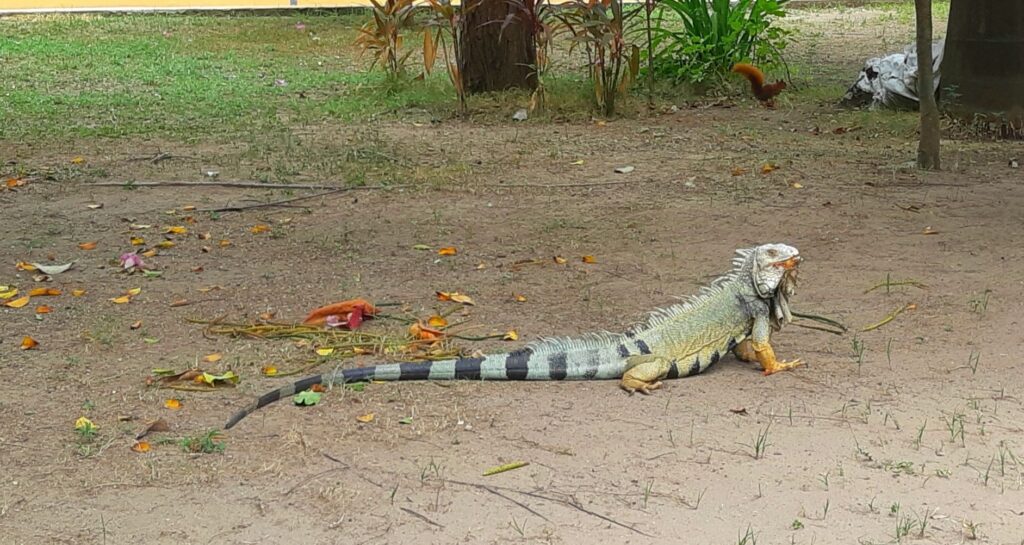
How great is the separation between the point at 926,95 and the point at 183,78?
23.8 ft

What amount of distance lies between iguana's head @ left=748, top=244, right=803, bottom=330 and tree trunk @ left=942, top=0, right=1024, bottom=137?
5.03m

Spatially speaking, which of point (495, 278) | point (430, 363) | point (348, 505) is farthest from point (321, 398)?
point (495, 278)

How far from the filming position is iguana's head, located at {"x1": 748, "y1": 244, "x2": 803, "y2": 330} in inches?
182

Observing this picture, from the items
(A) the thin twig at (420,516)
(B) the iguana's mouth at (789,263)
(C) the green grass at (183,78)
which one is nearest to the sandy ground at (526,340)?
(A) the thin twig at (420,516)

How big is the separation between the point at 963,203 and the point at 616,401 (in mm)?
3512

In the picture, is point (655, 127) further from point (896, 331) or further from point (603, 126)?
point (896, 331)

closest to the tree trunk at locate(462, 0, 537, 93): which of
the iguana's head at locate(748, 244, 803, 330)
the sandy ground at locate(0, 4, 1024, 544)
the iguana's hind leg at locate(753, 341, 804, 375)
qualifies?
the sandy ground at locate(0, 4, 1024, 544)

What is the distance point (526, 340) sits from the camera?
4965mm

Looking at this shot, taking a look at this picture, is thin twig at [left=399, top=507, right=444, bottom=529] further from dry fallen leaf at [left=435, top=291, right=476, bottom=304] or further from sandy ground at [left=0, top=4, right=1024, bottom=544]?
dry fallen leaf at [left=435, top=291, right=476, bottom=304]

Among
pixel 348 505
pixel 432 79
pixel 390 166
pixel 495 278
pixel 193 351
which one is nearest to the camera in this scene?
pixel 348 505

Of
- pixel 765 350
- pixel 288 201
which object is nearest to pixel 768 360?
pixel 765 350

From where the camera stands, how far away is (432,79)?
11.9 m

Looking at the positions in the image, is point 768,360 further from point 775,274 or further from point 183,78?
point 183,78

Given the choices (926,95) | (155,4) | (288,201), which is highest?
(155,4)
